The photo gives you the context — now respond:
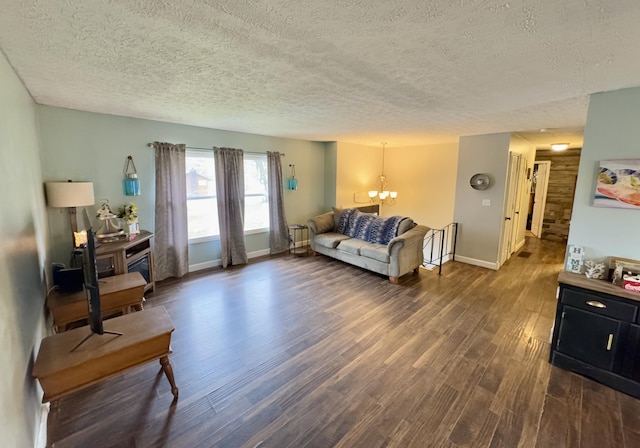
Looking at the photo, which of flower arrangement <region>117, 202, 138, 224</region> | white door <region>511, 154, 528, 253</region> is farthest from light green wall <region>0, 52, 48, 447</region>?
white door <region>511, 154, 528, 253</region>

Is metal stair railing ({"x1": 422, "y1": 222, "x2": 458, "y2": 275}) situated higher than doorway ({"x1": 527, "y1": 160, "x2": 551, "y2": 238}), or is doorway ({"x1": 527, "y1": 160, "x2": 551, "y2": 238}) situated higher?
doorway ({"x1": 527, "y1": 160, "x2": 551, "y2": 238})

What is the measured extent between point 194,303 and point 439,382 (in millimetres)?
2974

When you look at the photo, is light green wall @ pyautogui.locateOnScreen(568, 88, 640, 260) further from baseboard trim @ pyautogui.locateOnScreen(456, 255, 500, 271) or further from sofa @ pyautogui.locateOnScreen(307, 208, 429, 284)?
baseboard trim @ pyautogui.locateOnScreen(456, 255, 500, 271)

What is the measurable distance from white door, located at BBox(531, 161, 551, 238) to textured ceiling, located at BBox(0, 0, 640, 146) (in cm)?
510

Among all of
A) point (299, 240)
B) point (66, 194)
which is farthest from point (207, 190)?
point (299, 240)

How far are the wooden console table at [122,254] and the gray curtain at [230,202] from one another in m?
1.28

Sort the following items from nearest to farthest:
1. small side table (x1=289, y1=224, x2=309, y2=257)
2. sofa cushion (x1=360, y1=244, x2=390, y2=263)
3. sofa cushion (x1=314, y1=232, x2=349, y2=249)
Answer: sofa cushion (x1=360, y1=244, x2=390, y2=263), sofa cushion (x1=314, y1=232, x2=349, y2=249), small side table (x1=289, y1=224, x2=309, y2=257)

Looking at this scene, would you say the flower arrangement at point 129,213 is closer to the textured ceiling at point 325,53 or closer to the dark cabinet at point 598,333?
the textured ceiling at point 325,53

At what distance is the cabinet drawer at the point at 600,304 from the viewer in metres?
2.17

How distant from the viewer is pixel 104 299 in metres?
2.67

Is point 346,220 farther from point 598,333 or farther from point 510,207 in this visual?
point 598,333

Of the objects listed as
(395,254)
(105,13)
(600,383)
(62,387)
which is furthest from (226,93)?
(600,383)

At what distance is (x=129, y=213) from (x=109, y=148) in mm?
924

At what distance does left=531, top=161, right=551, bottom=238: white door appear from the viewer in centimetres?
739
